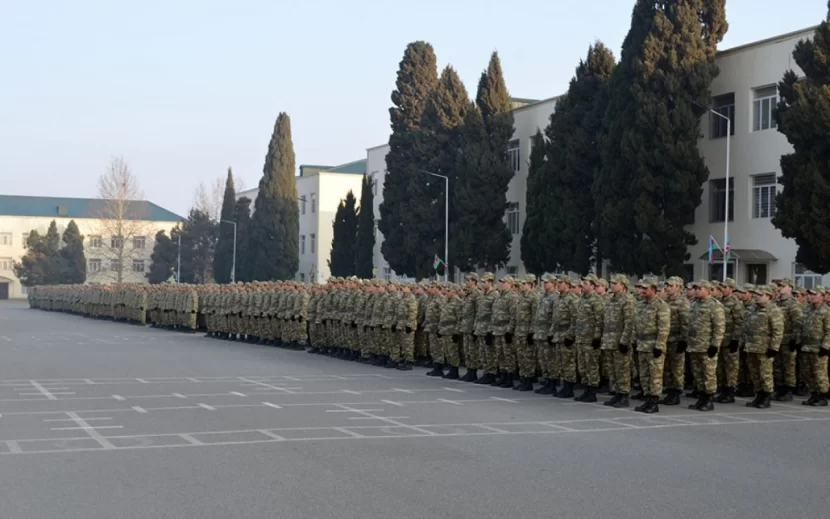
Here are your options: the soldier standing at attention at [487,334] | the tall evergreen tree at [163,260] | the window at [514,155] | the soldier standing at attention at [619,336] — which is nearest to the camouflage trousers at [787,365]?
the soldier standing at attention at [619,336]

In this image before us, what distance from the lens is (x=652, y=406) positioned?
15.1 meters

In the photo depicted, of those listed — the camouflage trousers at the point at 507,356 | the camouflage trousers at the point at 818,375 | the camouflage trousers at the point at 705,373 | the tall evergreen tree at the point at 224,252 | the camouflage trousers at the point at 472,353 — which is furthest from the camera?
the tall evergreen tree at the point at 224,252

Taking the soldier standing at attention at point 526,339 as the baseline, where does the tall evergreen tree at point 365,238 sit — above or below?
above

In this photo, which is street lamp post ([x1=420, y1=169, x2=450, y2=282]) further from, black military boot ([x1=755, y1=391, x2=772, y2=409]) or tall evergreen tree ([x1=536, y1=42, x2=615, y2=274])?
black military boot ([x1=755, y1=391, x2=772, y2=409])

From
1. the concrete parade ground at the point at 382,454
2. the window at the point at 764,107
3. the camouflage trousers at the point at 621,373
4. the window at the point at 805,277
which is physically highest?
the window at the point at 764,107

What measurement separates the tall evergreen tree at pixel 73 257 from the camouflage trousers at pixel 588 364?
9529 cm

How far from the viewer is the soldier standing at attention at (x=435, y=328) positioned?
21.2 metres

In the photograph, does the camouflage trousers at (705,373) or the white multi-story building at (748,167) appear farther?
the white multi-story building at (748,167)

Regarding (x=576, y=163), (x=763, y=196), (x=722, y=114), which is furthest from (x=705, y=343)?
(x=576, y=163)

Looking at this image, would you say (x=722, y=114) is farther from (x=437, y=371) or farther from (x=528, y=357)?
(x=528, y=357)

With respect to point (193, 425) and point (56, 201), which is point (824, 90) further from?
point (56, 201)

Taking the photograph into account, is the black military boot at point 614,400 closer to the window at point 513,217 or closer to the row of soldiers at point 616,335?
the row of soldiers at point 616,335

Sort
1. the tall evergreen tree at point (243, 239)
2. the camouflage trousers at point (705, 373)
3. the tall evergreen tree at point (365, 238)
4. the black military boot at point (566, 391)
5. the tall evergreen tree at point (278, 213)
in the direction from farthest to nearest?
1. the tall evergreen tree at point (243, 239)
2. the tall evergreen tree at point (278, 213)
3. the tall evergreen tree at point (365, 238)
4. the black military boot at point (566, 391)
5. the camouflage trousers at point (705, 373)

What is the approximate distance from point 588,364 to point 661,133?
20.1 m
